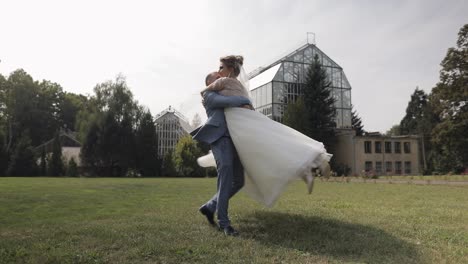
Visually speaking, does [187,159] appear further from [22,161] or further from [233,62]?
[233,62]

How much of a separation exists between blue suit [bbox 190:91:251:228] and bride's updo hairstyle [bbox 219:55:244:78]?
0.48 metres

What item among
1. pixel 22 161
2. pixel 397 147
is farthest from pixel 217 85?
pixel 397 147

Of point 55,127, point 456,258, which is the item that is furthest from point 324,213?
point 55,127

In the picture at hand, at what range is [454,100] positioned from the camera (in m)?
35.1

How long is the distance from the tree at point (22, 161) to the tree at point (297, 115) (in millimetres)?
28060

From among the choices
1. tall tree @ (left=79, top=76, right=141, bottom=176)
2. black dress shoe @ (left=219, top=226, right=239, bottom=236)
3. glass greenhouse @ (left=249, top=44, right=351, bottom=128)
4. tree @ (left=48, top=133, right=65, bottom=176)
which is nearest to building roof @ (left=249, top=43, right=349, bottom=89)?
glass greenhouse @ (left=249, top=44, right=351, bottom=128)

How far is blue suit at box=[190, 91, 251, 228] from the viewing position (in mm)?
4855

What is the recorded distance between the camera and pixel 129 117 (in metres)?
48.1

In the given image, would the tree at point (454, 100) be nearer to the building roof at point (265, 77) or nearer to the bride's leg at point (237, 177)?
the building roof at point (265, 77)

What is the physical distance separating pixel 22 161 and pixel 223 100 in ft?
146

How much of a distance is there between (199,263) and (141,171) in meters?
45.4

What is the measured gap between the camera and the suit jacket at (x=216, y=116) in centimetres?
507

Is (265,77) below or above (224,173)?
above

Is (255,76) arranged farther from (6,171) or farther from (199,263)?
(199,263)
